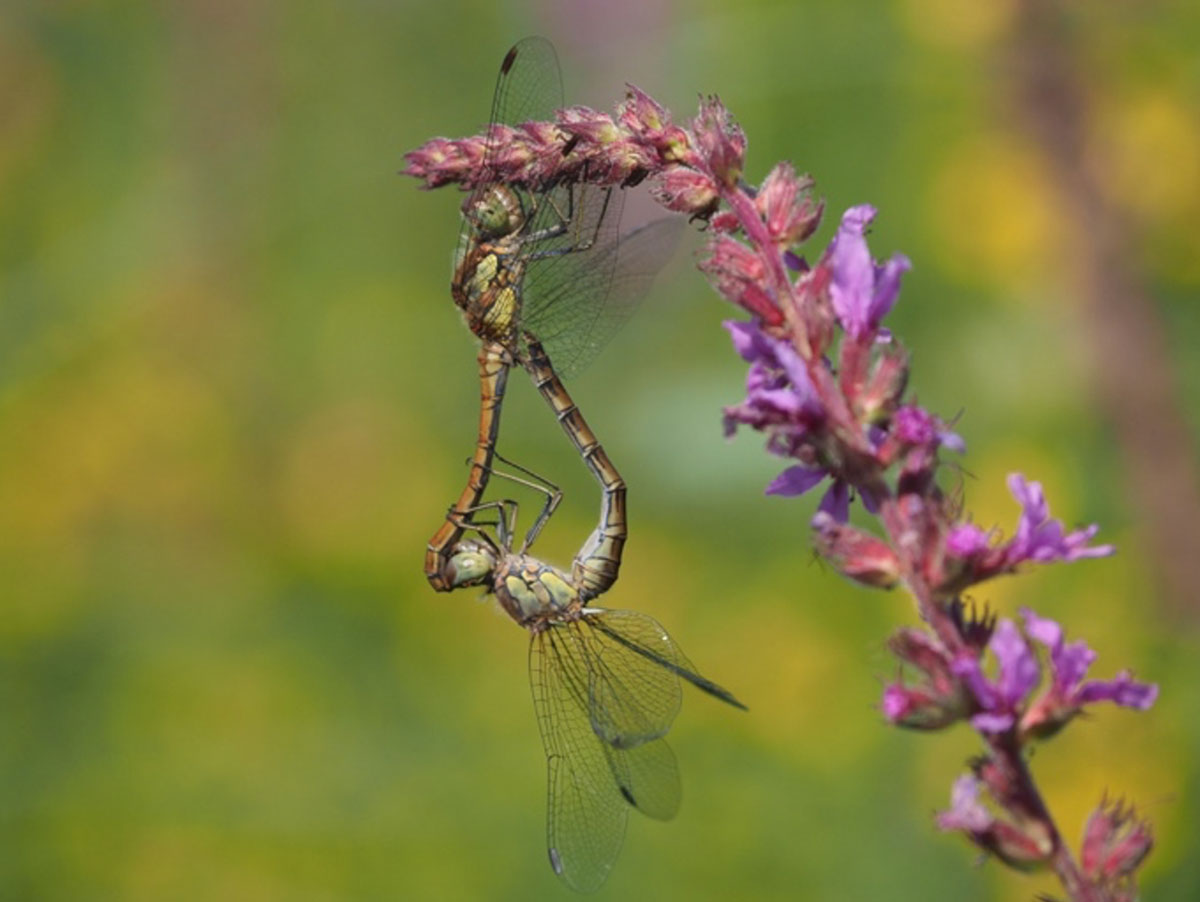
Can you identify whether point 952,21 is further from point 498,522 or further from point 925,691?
point 925,691

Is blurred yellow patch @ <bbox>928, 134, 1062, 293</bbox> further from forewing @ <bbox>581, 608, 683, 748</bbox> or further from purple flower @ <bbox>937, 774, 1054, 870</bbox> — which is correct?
purple flower @ <bbox>937, 774, 1054, 870</bbox>

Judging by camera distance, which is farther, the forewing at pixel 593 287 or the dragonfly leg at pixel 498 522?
the dragonfly leg at pixel 498 522

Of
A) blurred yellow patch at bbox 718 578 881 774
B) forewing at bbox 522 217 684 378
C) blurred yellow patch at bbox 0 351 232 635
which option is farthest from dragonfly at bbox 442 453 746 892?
blurred yellow patch at bbox 0 351 232 635

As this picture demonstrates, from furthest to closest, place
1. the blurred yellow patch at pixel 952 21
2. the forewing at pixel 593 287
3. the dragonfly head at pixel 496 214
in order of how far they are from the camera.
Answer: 1. the blurred yellow patch at pixel 952 21
2. the forewing at pixel 593 287
3. the dragonfly head at pixel 496 214

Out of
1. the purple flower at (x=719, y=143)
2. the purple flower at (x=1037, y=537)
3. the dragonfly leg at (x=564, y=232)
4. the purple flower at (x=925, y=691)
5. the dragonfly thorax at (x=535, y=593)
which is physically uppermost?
the dragonfly leg at (x=564, y=232)

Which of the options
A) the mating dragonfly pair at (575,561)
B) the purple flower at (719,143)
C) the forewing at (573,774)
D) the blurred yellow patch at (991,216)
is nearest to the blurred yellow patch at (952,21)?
the blurred yellow patch at (991,216)

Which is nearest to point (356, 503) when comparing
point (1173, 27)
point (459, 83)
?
point (459, 83)

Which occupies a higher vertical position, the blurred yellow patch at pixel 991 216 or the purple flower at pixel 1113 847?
the blurred yellow patch at pixel 991 216

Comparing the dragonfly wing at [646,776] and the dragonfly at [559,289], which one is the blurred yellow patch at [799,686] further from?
the dragonfly at [559,289]

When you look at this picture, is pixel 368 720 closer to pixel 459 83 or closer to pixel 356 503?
pixel 356 503
